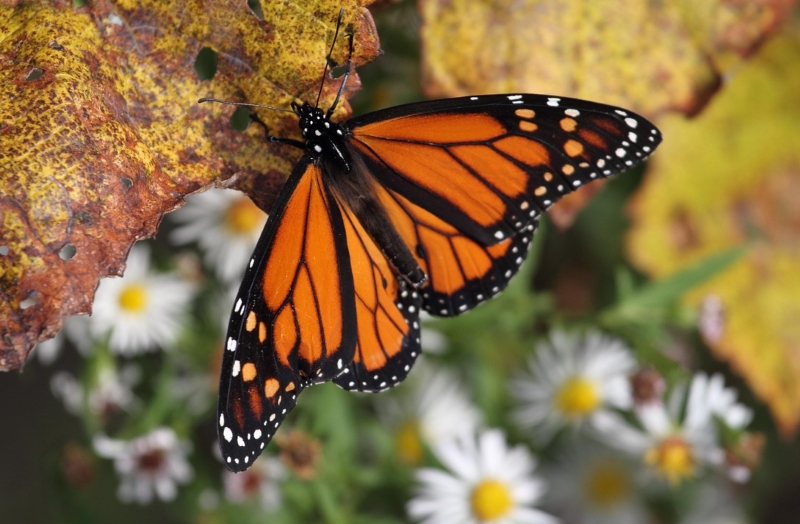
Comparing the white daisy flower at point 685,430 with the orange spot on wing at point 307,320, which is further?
the white daisy flower at point 685,430

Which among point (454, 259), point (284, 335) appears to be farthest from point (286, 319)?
point (454, 259)

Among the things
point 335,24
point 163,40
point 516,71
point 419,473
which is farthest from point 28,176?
point 419,473

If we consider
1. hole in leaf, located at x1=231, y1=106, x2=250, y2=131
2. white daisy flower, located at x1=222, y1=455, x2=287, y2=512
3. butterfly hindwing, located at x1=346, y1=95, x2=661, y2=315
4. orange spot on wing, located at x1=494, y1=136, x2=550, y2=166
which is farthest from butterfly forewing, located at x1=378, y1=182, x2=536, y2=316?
white daisy flower, located at x1=222, y1=455, x2=287, y2=512

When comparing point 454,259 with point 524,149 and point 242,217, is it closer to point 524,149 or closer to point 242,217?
point 524,149

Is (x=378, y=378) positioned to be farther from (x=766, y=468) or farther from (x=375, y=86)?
(x=766, y=468)

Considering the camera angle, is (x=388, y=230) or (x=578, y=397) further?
(x=578, y=397)

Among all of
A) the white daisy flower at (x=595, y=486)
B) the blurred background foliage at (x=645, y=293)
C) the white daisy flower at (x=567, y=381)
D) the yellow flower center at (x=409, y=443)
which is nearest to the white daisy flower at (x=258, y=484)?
the blurred background foliage at (x=645, y=293)

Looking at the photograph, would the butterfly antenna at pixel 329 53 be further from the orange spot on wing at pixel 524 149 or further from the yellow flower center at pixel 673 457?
the yellow flower center at pixel 673 457
